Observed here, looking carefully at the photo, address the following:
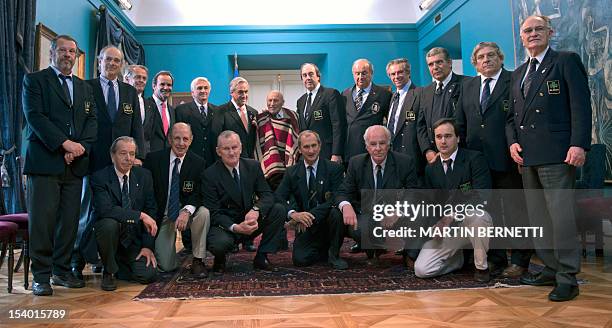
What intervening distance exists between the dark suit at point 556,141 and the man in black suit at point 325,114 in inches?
64.7

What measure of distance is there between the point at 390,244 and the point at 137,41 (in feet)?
20.9

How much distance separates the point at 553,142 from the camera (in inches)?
92.3

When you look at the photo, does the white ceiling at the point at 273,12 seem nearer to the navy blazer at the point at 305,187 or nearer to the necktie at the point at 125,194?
the navy blazer at the point at 305,187

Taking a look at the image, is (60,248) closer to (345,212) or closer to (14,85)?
(345,212)

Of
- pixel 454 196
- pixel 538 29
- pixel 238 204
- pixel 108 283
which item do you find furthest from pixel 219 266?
pixel 538 29

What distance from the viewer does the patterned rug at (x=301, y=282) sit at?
2.48 metres

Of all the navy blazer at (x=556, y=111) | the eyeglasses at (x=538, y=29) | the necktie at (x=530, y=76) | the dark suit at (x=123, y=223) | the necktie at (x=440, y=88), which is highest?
the eyeglasses at (x=538, y=29)

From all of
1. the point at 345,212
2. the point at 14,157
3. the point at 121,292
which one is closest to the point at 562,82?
the point at 345,212

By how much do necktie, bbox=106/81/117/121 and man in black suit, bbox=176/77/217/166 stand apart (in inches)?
34.8

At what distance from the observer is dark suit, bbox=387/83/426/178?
3479mm

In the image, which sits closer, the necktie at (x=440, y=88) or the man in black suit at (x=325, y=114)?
the necktie at (x=440, y=88)

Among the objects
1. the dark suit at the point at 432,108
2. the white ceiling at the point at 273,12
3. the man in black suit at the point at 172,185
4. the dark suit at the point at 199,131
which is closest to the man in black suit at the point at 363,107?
the dark suit at the point at 432,108

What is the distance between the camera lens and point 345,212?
9.80 feet

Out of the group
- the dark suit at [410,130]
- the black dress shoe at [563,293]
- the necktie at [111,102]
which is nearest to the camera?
the black dress shoe at [563,293]
